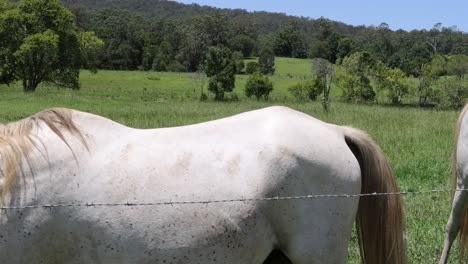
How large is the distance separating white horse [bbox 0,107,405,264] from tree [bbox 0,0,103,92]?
33078 millimetres

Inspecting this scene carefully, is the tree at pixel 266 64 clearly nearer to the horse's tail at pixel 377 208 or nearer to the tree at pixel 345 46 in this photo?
the tree at pixel 345 46

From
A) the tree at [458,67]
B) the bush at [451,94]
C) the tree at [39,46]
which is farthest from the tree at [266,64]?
the bush at [451,94]

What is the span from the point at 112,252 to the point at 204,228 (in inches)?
19.2

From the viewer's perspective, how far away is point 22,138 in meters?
2.78

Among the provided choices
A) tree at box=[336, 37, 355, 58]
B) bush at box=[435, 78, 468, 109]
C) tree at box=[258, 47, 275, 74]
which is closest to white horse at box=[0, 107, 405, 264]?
bush at box=[435, 78, 468, 109]

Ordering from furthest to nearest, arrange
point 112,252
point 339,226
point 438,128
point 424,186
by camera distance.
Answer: point 438,128 → point 424,186 → point 339,226 → point 112,252

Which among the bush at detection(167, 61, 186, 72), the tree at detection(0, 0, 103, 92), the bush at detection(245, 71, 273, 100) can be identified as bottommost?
the bush at detection(167, 61, 186, 72)

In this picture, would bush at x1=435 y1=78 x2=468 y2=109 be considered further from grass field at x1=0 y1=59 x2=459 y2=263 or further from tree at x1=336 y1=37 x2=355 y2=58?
tree at x1=336 y1=37 x2=355 y2=58

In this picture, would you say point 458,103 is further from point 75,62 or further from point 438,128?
point 75,62

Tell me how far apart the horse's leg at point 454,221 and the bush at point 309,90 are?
3144cm

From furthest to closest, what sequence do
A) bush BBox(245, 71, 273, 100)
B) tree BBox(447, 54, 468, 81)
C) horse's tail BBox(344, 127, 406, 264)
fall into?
bush BBox(245, 71, 273, 100), tree BBox(447, 54, 468, 81), horse's tail BBox(344, 127, 406, 264)

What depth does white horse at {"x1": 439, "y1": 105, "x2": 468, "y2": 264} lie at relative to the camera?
4422 millimetres

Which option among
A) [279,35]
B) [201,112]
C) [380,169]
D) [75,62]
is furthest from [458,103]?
[279,35]

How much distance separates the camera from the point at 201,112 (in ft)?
71.9
